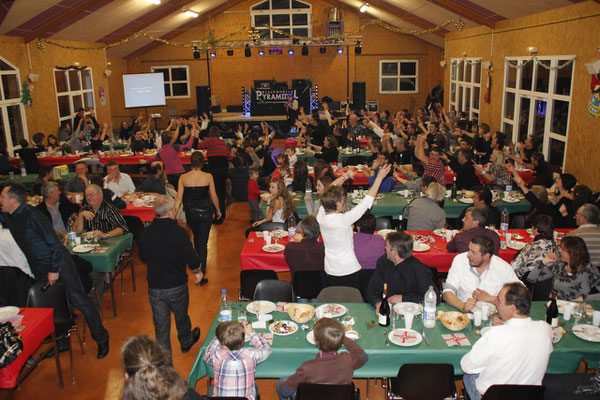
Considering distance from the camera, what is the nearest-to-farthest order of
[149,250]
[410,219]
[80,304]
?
[149,250], [80,304], [410,219]

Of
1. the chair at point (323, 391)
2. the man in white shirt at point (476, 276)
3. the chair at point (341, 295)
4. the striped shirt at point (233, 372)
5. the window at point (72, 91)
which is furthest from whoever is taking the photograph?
the window at point (72, 91)

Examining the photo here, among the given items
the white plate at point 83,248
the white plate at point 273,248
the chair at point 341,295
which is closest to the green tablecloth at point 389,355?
the chair at point 341,295

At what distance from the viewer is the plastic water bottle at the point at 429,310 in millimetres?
3787

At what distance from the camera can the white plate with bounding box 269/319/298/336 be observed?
3787mm

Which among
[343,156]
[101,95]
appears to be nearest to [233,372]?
[343,156]

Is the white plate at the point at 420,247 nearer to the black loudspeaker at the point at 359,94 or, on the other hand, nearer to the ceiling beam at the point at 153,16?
the ceiling beam at the point at 153,16

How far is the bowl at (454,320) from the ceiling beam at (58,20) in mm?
11926

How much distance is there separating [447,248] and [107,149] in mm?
11059

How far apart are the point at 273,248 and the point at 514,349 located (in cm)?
307

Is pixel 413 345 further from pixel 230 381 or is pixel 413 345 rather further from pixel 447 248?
pixel 447 248

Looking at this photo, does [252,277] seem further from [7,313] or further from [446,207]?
[446,207]

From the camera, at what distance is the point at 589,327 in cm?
373

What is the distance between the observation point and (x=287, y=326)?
3.87 m

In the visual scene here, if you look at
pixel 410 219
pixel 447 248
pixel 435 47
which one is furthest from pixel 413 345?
pixel 435 47
